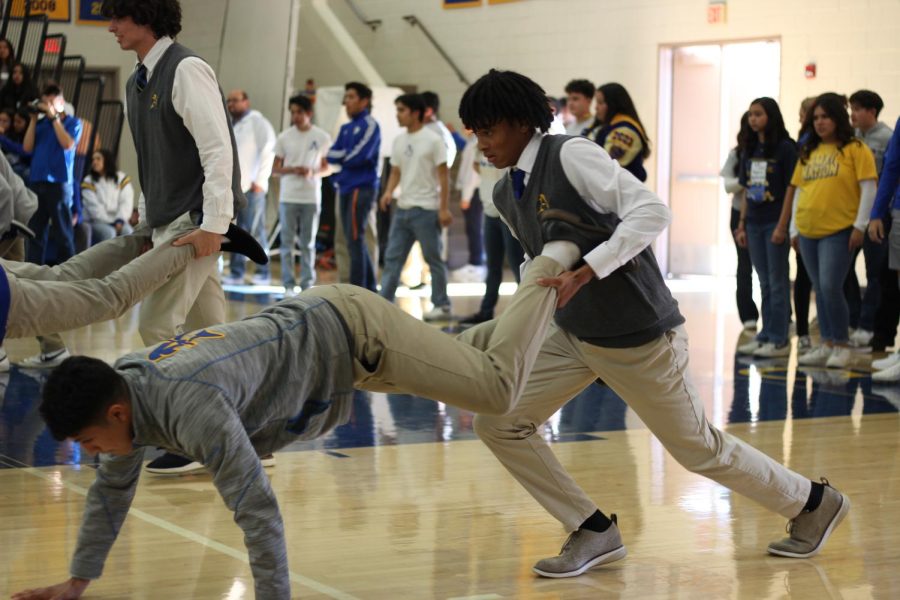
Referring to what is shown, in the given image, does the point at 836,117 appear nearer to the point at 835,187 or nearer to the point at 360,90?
the point at 835,187

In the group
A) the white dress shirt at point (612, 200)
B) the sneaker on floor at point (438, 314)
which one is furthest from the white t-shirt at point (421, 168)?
the white dress shirt at point (612, 200)

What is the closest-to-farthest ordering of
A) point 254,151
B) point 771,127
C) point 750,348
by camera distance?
point 771,127
point 750,348
point 254,151

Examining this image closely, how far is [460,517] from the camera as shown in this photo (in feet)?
13.3

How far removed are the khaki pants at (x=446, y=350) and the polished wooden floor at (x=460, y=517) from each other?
1.87 feet

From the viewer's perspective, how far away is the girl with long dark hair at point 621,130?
7.52m

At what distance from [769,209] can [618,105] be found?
117cm

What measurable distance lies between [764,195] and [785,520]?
13.4ft

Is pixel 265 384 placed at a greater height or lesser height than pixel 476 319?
greater

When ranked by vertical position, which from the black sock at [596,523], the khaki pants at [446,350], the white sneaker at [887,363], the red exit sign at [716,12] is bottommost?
the white sneaker at [887,363]

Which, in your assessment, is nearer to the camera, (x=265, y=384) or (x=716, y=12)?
(x=265, y=384)

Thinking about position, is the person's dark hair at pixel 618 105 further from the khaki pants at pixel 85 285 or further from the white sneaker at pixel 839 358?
the khaki pants at pixel 85 285

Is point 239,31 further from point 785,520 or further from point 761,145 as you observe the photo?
point 785,520

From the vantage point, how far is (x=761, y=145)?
7863 mm

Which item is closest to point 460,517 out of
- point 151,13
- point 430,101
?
point 151,13
